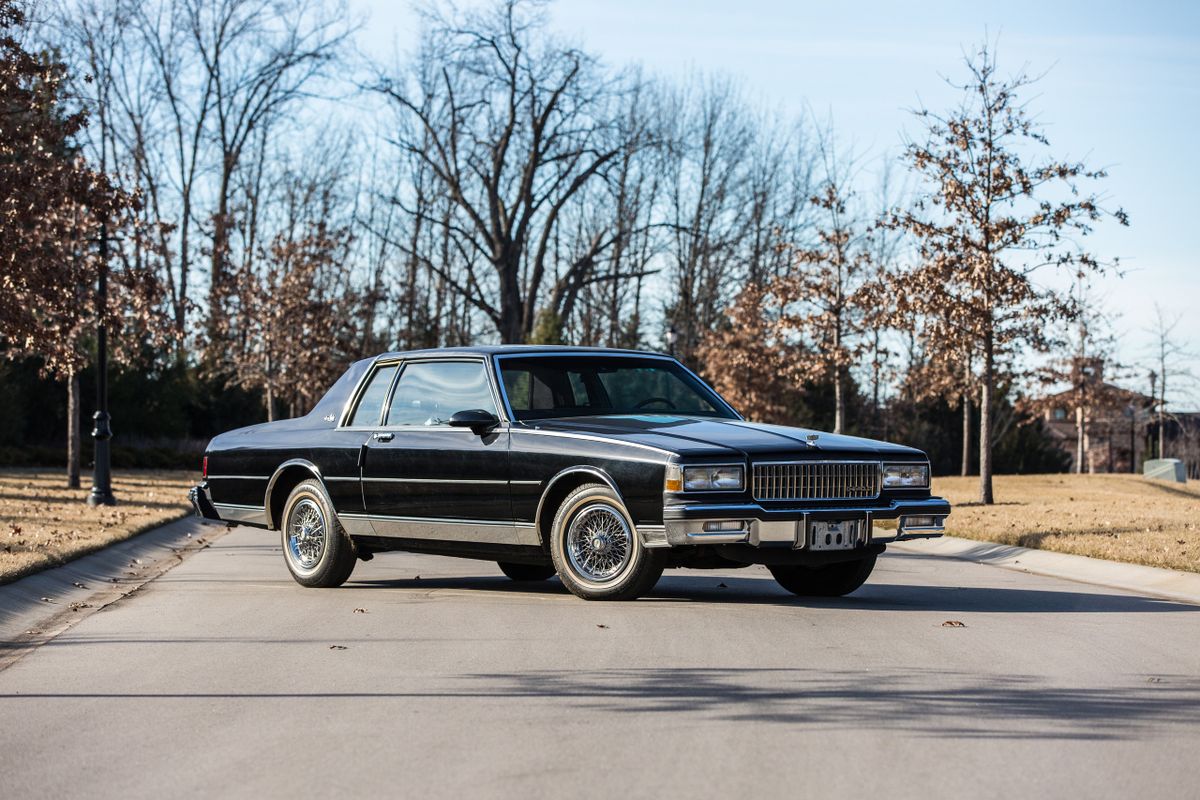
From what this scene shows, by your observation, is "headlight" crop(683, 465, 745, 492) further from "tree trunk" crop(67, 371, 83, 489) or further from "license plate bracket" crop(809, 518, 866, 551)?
"tree trunk" crop(67, 371, 83, 489)

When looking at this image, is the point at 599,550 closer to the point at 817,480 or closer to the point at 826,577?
the point at 817,480

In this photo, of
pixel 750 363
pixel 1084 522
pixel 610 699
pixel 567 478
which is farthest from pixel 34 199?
pixel 750 363

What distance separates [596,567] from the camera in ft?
33.7

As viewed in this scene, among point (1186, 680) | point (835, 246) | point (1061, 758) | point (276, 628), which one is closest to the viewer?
point (1061, 758)

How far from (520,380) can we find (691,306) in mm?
45129

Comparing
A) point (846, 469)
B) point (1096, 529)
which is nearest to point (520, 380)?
point (846, 469)

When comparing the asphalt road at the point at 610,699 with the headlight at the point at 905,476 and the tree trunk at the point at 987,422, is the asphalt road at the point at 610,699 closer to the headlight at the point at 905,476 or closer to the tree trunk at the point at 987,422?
the headlight at the point at 905,476

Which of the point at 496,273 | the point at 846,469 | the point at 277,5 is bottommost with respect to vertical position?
the point at 846,469

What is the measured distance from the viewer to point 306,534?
12062 mm

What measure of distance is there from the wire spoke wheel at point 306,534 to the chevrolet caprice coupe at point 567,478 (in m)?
0.01

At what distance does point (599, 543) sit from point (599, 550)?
5cm

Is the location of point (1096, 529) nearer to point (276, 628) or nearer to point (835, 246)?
point (276, 628)

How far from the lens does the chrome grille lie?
9.83 m

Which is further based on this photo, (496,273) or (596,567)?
(496,273)
